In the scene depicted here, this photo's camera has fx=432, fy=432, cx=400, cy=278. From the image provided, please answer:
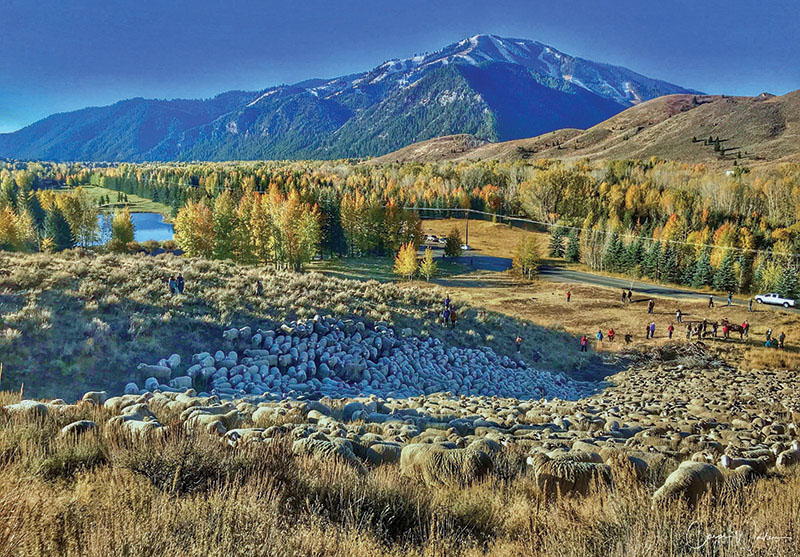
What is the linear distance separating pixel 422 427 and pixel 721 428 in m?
7.55

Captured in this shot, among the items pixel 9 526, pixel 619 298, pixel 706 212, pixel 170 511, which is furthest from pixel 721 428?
pixel 706 212

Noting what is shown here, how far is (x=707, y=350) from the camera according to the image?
30469mm

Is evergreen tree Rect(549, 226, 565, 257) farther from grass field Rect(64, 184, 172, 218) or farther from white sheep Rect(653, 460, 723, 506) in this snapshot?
grass field Rect(64, 184, 172, 218)

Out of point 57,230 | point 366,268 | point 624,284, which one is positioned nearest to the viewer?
point 624,284

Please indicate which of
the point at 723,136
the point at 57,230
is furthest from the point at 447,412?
the point at 723,136

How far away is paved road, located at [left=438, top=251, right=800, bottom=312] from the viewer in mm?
55625

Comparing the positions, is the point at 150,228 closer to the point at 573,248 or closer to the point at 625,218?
the point at 573,248

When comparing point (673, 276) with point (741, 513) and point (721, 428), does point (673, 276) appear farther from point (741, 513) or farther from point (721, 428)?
point (741, 513)

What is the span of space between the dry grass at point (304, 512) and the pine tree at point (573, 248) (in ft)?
258

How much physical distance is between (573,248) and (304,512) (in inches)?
3225

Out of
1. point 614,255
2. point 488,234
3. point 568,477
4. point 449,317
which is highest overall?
point 488,234

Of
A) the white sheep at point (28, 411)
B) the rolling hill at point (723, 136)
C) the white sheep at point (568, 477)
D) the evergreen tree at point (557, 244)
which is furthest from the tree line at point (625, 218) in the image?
the white sheep at point (568, 477)

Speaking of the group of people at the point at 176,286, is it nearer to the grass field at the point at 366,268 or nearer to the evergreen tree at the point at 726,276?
the grass field at the point at 366,268

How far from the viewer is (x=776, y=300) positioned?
167ft
